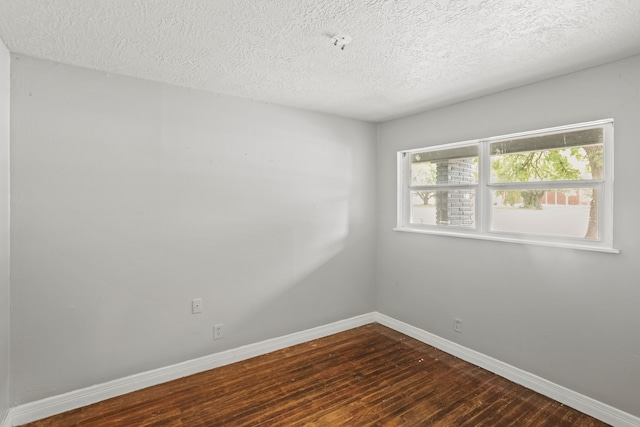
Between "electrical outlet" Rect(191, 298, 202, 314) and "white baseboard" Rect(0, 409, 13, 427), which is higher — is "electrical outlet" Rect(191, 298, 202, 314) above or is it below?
above

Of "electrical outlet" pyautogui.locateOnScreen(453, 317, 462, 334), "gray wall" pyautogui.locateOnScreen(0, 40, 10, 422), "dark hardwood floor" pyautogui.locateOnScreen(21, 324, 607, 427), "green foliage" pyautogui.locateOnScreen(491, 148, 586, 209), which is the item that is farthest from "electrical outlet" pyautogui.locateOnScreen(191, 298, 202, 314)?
"green foliage" pyautogui.locateOnScreen(491, 148, 586, 209)

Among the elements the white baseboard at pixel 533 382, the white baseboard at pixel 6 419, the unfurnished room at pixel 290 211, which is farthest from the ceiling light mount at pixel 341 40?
the white baseboard at pixel 6 419

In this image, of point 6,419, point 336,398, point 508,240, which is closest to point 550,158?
point 508,240

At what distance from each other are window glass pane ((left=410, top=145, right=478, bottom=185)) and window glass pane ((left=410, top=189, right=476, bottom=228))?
12cm

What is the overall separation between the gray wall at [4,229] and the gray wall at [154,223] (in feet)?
0.19

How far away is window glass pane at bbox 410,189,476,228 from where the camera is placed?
3.12 meters

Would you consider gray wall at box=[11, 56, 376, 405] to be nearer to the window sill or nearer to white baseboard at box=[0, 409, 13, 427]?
white baseboard at box=[0, 409, 13, 427]

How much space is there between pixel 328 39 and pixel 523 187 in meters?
1.98

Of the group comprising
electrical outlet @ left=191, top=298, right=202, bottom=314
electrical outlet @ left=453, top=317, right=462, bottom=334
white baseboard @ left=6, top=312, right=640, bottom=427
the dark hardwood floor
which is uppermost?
electrical outlet @ left=191, top=298, right=202, bottom=314

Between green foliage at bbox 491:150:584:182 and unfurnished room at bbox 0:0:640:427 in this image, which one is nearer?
unfurnished room at bbox 0:0:640:427

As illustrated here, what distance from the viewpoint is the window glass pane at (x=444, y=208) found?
3.12 metres

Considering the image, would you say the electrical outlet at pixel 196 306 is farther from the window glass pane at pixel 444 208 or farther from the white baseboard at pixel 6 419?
the window glass pane at pixel 444 208

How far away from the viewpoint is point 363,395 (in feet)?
7.93

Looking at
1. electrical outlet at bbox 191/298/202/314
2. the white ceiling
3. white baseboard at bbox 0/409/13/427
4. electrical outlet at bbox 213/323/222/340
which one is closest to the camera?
the white ceiling
